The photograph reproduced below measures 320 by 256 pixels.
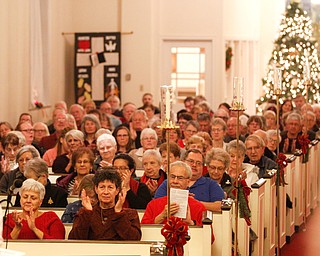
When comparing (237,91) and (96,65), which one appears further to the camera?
(96,65)

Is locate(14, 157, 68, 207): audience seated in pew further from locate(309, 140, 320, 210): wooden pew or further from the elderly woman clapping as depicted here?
locate(309, 140, 320, 210): wooden pew

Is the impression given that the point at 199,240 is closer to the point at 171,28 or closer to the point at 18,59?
the point at 18,59

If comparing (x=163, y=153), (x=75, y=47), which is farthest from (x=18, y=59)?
(x=163, y=153)

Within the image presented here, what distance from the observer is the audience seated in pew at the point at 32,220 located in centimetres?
772

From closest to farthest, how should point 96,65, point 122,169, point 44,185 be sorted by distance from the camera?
point 44,185, point 122,169, point 96,65

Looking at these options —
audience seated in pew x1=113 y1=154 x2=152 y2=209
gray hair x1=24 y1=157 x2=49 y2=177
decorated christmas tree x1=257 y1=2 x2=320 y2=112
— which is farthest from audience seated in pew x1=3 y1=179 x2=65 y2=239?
decorated christmas tree x1=257 y1=2 x2=320 y2=112

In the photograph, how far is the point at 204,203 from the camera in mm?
9094

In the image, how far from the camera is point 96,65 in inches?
812

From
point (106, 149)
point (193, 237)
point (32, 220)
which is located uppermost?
point (106, 149)

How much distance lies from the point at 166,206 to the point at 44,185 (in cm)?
151

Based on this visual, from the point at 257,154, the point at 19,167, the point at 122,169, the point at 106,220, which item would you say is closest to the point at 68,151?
the point at 19,167

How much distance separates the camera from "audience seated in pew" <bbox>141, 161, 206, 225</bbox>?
818cm

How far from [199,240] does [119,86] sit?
1332 centimetres

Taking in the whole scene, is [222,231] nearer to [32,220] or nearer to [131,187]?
[131,187]
